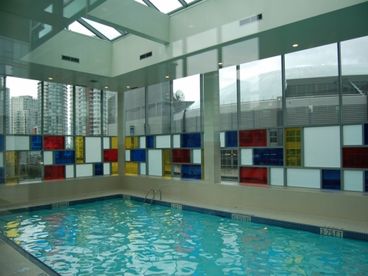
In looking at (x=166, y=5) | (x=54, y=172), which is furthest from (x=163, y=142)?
(x=166, y=5)

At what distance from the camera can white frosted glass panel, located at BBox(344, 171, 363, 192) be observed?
5848mm

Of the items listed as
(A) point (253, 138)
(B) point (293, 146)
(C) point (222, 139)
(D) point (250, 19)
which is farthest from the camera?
(C) point (222, 139)

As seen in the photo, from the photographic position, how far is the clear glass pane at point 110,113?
410 inches

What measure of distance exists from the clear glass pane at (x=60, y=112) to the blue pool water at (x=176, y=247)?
116 inches

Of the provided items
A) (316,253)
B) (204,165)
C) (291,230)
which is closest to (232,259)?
(316,253)

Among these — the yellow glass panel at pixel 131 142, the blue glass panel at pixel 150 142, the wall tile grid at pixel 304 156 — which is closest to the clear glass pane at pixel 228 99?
the wall tile grid at pixel 304 156

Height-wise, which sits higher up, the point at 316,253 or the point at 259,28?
the point at 259,28

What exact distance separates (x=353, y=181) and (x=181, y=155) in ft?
15.0

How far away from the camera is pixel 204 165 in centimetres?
830

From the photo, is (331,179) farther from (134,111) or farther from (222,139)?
(134,111)

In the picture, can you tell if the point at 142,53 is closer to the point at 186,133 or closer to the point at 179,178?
the point at 186,133

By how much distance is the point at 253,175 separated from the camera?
24.2 ft

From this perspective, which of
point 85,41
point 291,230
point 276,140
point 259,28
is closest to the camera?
point 259,28

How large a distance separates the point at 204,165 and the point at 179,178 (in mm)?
1068
